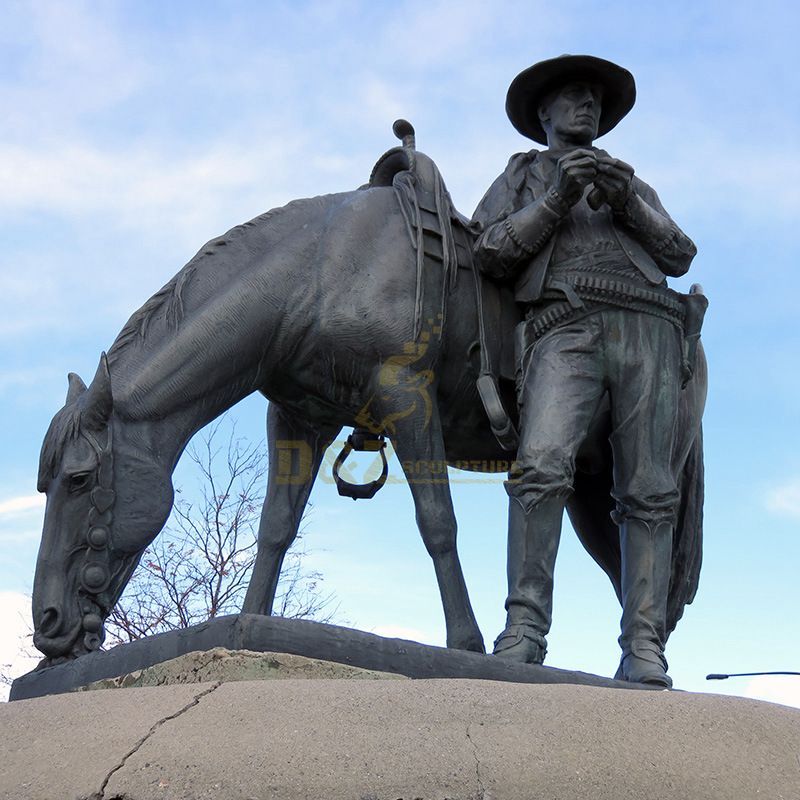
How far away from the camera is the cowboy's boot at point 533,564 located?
5422mm

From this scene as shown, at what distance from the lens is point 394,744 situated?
375cm

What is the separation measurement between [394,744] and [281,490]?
260cm

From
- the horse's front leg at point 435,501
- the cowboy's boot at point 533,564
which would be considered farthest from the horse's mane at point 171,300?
the cowboy's boot at point 533,564

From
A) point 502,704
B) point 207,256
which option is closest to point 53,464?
point 207,256

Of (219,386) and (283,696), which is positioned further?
(219,386)

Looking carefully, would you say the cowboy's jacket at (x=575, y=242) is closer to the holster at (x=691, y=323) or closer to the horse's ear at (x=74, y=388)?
the holster at (x=691, y=323)

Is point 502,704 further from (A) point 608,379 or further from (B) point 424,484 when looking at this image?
(A) point 608,379

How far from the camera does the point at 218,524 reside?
14992mm

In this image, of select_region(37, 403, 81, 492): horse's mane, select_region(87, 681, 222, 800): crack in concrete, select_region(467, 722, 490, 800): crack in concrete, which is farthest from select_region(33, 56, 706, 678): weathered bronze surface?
select_region(467, 722, 490, 800): crack in concrete

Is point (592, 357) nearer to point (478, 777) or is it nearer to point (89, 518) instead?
point (89, 518)

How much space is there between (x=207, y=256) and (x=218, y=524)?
932 centimetres

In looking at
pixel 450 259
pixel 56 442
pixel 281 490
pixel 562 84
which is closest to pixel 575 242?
pixel 450 259

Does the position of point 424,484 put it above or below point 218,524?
below

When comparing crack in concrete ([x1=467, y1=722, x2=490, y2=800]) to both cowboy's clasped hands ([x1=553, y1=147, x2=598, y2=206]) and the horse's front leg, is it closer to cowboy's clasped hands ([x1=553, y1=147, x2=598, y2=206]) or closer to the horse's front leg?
the horse's front leg
